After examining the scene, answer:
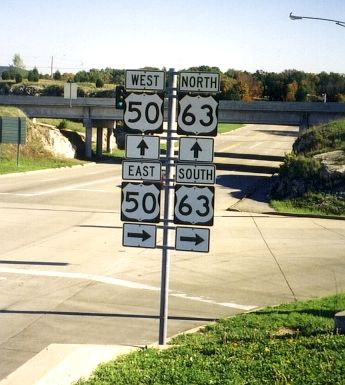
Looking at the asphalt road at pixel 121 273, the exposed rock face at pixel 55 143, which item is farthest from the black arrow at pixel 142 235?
the exposed rock face at pixel 55 143

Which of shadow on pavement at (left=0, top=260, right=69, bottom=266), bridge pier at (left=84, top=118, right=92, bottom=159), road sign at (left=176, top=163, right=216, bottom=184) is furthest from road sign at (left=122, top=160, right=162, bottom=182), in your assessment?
bridge pier at (left=84, top=118, right=92, bottom=159)

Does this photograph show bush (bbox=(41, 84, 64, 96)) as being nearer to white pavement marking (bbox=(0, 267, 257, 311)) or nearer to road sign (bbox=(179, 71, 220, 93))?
white pavement marking (bbox=(0, 267, 257, 311))

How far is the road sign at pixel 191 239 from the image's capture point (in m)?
8.59

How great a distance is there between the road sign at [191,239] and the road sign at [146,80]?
6.15 feet

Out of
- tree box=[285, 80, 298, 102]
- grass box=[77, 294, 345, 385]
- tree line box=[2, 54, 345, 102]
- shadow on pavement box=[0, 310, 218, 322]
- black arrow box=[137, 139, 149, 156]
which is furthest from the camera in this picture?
tree box=[285, 80, 298, 102]

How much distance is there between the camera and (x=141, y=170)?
8570 millimetres

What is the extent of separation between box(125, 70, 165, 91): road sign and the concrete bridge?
152 feet

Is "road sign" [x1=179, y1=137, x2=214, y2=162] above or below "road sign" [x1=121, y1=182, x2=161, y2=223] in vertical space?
above

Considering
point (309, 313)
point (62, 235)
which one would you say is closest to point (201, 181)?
point (309, 313)

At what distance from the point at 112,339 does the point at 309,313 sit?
3431 mm

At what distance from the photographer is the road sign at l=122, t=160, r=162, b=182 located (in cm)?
852

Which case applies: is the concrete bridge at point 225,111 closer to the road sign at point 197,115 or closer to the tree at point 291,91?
the road sign at point 197,115

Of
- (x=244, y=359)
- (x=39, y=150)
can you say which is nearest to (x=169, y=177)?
(x=244, y=359)

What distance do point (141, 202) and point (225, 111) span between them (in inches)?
1908
